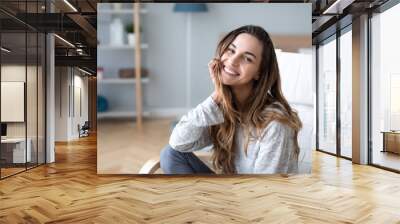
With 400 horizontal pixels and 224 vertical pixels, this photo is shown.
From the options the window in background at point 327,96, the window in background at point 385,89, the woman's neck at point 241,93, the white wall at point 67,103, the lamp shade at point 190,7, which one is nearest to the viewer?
the woman's neck at point 241,93

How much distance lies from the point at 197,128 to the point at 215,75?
2.13ft

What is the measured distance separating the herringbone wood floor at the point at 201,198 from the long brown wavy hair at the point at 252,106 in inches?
16.6

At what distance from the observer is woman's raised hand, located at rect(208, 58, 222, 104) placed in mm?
4965

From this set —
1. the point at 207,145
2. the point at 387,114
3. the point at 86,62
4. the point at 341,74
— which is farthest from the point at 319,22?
the point at 86,62

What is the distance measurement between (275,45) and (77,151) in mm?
4160

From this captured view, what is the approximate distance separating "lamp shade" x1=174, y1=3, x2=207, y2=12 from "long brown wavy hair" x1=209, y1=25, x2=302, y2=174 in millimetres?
480

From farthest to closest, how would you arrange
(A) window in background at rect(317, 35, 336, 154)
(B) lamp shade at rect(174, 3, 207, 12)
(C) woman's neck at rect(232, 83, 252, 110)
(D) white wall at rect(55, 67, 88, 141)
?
(A) window in background at rect(317, 35, 336, 154)
(D) white wall at rect(55, 67, 88, 141)
(B) lamp shade at rect(174, 3, 207, 12)
(C) woman's neck at rect(232, 83, 252, 110)

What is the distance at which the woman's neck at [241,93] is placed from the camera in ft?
16.4

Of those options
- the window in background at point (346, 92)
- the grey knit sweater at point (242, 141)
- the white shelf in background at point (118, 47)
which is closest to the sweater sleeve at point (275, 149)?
the grey knit sweater at point (242, 141)

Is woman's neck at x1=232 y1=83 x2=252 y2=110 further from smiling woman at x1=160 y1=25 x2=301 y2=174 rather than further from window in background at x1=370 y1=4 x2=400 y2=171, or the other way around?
window in background at x1=370 y1=4 x2=400 y2=171

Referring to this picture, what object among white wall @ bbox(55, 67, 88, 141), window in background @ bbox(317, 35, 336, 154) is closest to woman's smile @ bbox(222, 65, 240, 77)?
white wall @ bbox(55, 67, 88, 141)

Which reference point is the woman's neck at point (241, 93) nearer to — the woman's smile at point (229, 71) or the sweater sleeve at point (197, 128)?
the woman's smile at point (229, 71)

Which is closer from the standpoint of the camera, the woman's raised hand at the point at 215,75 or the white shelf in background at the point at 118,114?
the woman's raised hand at the point at 215,75

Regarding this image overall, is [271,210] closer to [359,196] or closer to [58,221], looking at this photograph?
[359,196]
